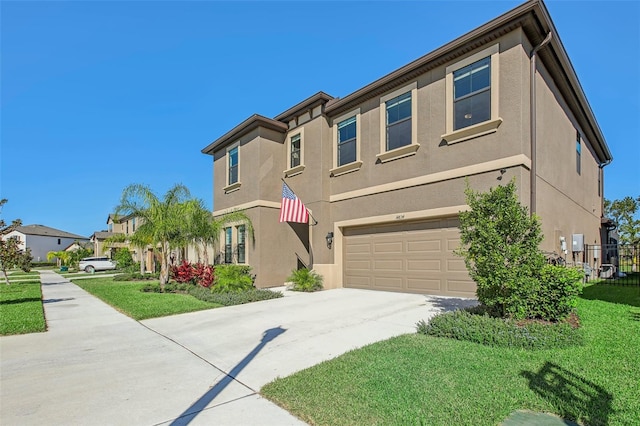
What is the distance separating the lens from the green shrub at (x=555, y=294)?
570cm

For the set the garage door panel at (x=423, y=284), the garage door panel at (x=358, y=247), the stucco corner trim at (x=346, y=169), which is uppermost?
the stucco corner trim at (x=346, y=169)

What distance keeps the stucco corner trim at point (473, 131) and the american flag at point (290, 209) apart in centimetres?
596

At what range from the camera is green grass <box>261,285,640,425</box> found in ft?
10.1

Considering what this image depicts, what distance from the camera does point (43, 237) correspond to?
62344mm

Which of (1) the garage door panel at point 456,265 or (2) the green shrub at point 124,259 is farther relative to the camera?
(2) the green shrub at point 124,259

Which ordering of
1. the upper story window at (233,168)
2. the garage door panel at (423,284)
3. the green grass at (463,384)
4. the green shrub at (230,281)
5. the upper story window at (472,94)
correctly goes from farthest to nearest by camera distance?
the upper story window at (233,168) → the green shrub at (230,281) → the garage door panel at (423,284) → the upper story window at (472,94) → the green grass at (463,384)

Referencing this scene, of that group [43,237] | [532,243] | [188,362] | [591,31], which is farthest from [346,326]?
[43,237]

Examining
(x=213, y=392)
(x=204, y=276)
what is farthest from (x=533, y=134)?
(x=204, y=276)

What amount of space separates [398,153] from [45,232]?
7709cm

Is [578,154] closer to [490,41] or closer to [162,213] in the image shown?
[490,41]

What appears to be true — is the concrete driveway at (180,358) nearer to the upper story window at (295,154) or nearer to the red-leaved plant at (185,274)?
the red-leaved plant at (185,274)

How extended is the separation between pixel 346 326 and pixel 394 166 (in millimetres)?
6317

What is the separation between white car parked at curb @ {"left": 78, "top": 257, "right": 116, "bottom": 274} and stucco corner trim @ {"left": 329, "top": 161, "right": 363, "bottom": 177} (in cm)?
2949

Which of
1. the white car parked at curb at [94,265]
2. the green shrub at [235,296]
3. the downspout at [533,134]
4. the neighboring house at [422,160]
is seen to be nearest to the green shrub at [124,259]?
the white car parked at curb at [94,265]
